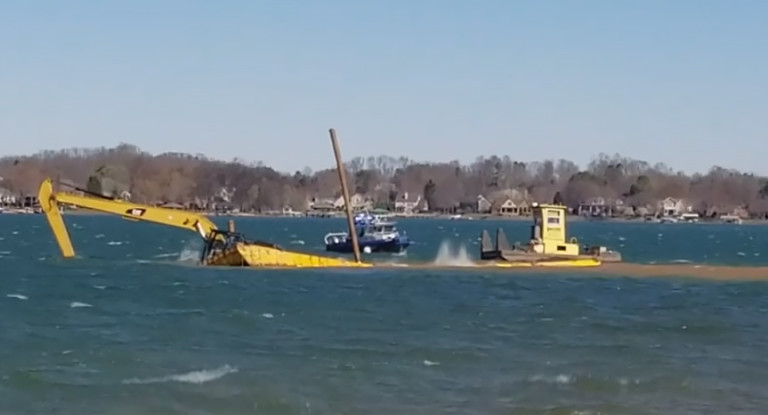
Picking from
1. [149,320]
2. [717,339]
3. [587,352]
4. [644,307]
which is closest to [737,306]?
[644,307]

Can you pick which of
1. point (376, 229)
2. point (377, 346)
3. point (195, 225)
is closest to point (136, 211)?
point (195, 225)

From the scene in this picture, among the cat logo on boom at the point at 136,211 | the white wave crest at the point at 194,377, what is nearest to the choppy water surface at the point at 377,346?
the white wave crest at the point at 194,377

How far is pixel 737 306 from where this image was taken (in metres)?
43.9

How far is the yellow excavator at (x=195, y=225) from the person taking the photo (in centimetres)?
5812

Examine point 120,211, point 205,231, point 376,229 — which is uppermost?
point 120,211

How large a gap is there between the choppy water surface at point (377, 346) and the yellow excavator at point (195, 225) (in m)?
4.04

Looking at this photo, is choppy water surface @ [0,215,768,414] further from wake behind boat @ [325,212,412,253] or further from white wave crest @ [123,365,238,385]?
wake behind boat @ [325,212,412,253]

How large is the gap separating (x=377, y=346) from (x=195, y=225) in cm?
2878

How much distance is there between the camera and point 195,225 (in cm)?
5900

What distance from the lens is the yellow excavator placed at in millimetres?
58125

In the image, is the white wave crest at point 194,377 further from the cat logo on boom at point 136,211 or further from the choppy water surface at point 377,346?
the cat logo on boom at point 136,211

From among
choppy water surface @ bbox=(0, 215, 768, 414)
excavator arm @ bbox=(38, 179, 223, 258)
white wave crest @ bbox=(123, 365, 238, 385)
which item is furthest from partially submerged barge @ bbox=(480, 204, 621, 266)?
white wave crest @ bbox=(123, 365, 238, 385)

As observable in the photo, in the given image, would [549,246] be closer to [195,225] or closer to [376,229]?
[195,225]

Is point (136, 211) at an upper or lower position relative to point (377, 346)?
upper
